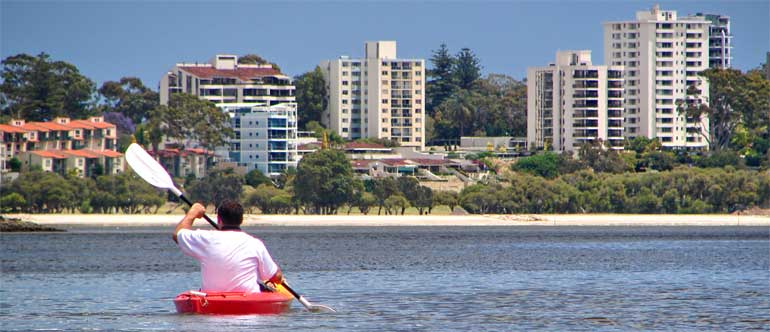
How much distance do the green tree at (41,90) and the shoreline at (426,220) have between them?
5370 centimetres

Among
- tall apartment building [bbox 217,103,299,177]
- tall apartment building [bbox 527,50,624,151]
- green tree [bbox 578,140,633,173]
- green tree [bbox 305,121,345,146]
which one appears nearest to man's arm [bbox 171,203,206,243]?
tall apartment building [bbox 217,103,299,177]

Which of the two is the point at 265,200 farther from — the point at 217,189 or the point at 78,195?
the point at 78,195

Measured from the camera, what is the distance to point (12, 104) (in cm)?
15175

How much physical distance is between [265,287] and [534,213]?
83760mm

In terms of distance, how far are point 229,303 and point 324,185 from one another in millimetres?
78543

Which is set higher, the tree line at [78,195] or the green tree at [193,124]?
the green tree at [193,124]

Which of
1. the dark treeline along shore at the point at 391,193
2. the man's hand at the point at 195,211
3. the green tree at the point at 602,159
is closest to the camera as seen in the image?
the man's hand at the point at 195,211

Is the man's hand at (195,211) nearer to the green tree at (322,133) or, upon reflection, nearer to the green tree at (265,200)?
the green tree at (265,200)

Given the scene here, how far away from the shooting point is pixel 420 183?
123 meters

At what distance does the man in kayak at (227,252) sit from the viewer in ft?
68.1

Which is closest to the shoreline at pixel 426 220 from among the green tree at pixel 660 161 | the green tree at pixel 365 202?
the green tree at pixel 365 202

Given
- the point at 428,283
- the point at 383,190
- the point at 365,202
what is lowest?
the point at 428,283

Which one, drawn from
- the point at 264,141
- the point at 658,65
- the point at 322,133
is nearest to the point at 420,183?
the point at 264,141

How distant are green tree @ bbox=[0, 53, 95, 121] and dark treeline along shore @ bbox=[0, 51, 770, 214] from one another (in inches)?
6.2
